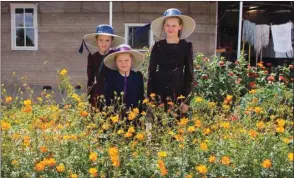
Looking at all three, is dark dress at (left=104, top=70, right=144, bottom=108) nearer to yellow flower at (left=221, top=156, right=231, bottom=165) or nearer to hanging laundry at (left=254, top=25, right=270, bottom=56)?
yellow flower at (left=221, top=156, right=231, bottom=165)

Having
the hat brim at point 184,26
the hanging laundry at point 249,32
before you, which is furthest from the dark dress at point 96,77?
the hanging laundry at point 249,32

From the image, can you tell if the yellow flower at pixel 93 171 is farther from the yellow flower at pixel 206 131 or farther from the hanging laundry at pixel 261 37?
the hanging laundry at pixel 261 37

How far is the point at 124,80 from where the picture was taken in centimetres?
284

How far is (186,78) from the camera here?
298cm

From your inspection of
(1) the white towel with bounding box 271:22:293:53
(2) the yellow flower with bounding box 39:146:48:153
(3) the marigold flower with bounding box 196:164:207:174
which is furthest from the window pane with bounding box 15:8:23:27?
(3) the marigold flower with bounding box 196:164:207:174

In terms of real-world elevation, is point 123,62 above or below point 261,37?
below

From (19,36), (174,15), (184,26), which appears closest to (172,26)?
(174,15)

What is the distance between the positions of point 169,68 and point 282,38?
5740 millimetres

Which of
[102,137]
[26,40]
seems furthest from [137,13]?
[102,137]

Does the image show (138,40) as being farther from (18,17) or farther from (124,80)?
(124,80)

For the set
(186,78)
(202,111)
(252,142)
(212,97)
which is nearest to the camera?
(252,142)

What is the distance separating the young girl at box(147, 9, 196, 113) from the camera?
115 inches

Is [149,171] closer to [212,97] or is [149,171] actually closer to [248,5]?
[212,97]

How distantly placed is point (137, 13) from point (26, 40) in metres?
2.47
